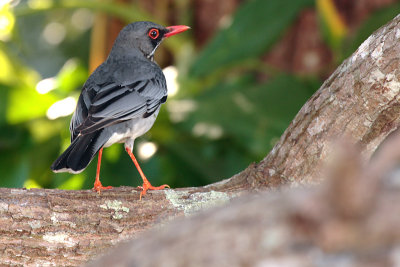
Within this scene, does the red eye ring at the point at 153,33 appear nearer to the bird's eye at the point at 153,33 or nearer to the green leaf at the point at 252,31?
the bird's eye at the point at 153,33

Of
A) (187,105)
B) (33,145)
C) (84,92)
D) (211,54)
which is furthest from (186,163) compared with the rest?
(84,92)

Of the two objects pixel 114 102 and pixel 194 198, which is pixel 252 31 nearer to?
pixel 114 102

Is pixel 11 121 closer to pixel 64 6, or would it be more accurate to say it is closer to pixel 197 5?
pixel 64 6

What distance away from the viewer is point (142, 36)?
540cm

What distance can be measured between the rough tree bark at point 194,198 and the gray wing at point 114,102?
65 cm

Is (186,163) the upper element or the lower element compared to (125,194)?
upper

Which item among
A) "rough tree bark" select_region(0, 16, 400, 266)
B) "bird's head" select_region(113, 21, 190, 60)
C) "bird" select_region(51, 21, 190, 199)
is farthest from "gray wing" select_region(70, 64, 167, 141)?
"rough tree bark" select_region(0, 16, 400, 266)

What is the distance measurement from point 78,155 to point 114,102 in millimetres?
559

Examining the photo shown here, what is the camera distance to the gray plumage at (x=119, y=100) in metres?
4.12

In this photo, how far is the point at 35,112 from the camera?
6816 millimetres

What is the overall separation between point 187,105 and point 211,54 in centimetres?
79

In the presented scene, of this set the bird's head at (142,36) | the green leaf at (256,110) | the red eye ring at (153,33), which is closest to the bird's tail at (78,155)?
the bird's head at (142,36)

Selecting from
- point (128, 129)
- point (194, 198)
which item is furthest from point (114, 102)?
point (194, 198)

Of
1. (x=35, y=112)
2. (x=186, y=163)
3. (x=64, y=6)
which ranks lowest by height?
(x=186, y=163)
